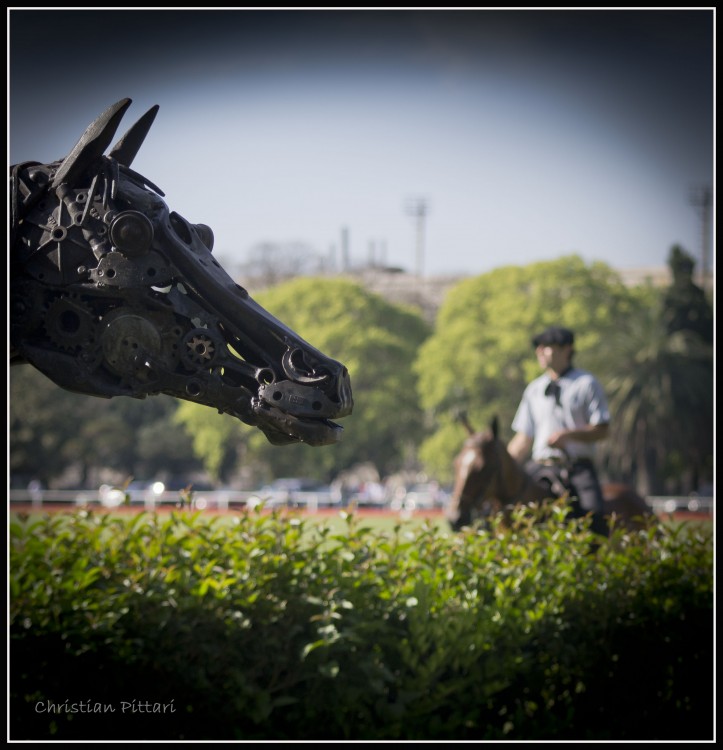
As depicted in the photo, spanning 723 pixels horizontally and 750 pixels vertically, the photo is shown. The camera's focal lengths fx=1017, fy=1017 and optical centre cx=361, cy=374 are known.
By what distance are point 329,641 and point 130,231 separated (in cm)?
201

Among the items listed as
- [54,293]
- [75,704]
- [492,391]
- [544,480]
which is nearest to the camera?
[54,293]

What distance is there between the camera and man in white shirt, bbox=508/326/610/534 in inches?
277

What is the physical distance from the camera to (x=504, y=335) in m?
35.9

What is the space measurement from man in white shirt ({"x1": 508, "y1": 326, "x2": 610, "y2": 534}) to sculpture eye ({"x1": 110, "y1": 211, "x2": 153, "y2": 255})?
4835mm

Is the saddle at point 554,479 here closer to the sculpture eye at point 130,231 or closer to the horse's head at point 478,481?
the horse's head at point 478,481

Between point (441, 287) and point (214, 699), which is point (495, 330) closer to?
point (441, 287)

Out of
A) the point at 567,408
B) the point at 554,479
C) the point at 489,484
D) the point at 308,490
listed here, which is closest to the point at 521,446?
the point at 554,479

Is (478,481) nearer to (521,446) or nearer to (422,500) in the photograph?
(521,446)

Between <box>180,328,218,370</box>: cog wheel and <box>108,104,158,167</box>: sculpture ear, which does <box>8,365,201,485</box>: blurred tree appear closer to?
<box>108,104,158,167</box>: sculpture ear

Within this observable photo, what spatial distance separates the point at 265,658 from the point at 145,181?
6.84 ft

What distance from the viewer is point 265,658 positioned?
4070 millimetres

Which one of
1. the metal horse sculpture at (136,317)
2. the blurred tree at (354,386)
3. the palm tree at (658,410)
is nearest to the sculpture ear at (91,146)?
the metal horse sculpture at (136,317)

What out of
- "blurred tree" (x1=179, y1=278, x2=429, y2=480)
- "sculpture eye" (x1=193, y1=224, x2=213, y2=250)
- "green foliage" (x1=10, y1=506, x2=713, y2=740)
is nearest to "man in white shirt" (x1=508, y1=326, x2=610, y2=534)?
"green foliage" (x1=10, y1=506, x2=713, y2=740)

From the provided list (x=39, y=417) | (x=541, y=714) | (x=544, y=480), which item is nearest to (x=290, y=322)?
(x=39, y=417)
